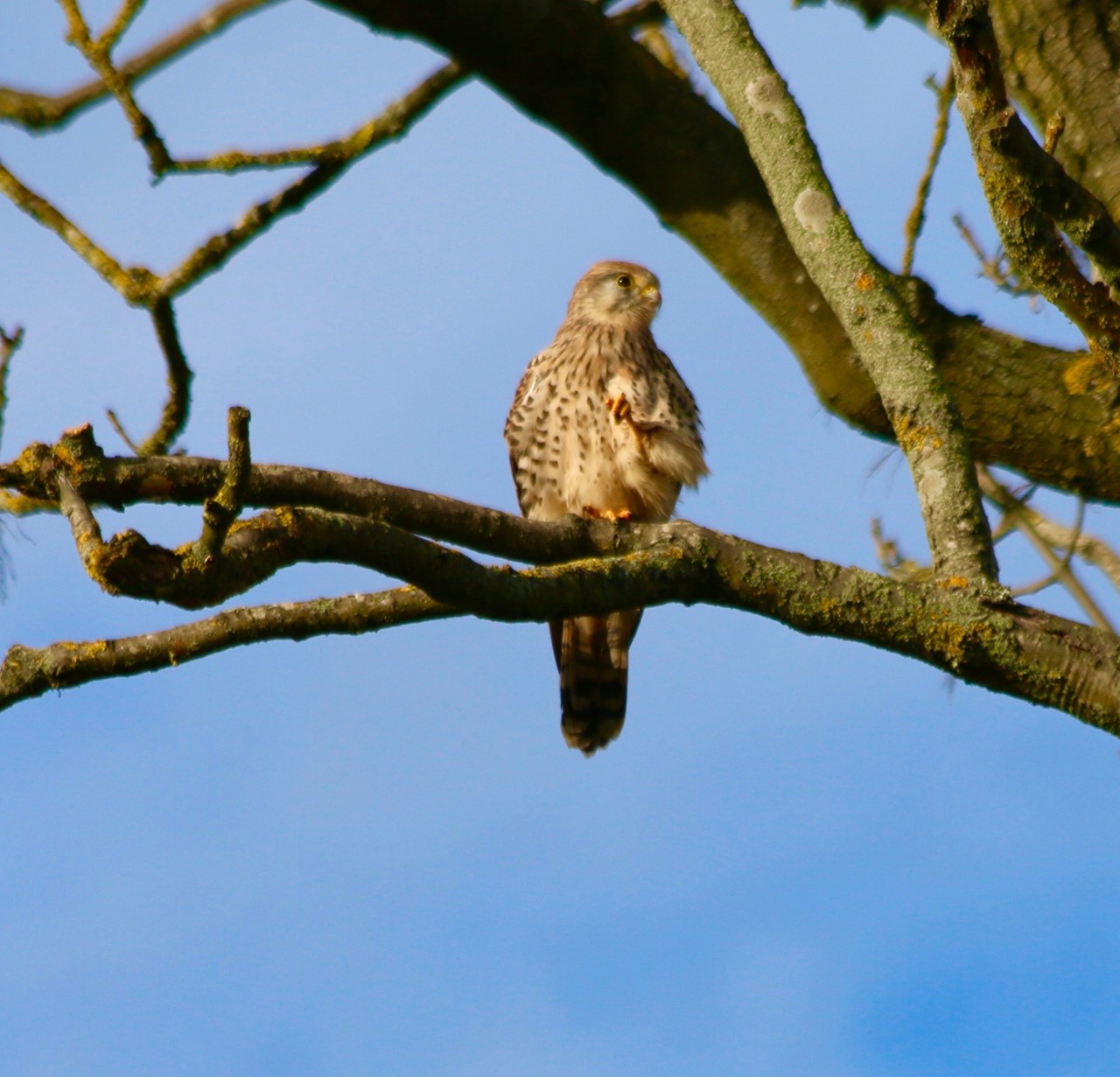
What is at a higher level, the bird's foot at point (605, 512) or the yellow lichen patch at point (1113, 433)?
the bird's foot at point (605, 512)

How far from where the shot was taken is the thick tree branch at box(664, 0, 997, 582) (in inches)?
95.9

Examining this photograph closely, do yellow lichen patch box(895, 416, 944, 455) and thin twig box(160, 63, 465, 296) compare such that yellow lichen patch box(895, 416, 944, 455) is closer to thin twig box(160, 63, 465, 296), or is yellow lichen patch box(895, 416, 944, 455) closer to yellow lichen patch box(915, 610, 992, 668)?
yellow lichen patch box(915, 610, 992, 668)

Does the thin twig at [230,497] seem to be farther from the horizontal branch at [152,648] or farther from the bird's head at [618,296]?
the bird's head at [618,296]

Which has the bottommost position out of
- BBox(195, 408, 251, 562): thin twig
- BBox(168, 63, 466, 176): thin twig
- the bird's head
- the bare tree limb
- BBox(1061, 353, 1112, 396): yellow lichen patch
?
BBox(195, 408, 251, 562): thin twig

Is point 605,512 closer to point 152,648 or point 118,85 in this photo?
point 118,85

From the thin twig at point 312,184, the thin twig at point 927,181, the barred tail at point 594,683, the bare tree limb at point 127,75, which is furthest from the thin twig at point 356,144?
the barred tail at point 594,683

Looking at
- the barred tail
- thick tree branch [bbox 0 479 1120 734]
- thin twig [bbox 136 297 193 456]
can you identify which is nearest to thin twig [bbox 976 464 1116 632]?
the barred tail

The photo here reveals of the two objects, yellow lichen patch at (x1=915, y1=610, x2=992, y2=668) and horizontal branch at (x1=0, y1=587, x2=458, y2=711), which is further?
yellow lichen patch at (x1=915, y1=610, x2=992, y2=668)

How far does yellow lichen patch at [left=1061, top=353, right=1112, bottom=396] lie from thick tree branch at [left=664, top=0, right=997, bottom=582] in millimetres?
749

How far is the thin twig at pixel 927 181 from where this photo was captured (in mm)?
3795

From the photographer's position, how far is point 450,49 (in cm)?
322

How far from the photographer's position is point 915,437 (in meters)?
2.54

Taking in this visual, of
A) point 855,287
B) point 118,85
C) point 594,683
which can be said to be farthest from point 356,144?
point 594,683

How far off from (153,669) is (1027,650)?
1271 mm
